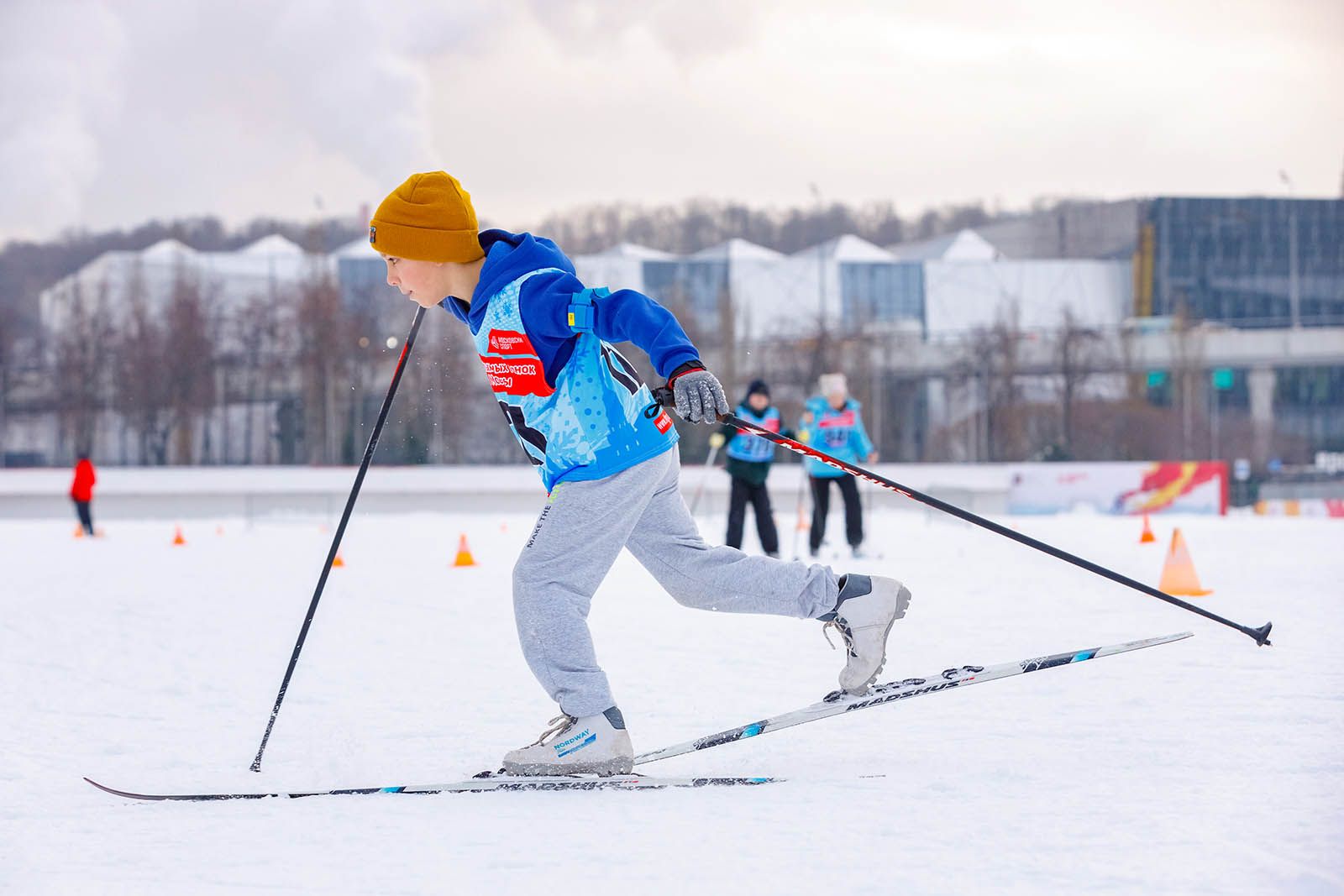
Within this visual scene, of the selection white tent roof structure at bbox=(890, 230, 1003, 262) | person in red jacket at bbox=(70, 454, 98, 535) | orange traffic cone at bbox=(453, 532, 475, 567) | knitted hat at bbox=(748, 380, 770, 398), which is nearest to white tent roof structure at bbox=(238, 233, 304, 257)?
white tent roof structure at bbox=(890, 230, 1003, 262)

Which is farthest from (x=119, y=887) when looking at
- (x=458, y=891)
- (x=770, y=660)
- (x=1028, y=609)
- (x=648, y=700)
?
(x=1028, y=609)

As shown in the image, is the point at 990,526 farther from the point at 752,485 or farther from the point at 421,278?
the point at 752,485

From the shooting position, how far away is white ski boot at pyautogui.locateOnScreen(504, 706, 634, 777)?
9.90ft

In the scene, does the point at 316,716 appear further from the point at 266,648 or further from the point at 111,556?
the point at 111,556

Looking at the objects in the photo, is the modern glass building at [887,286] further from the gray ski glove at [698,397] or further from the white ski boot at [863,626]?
the gray ski glove at [698,397]

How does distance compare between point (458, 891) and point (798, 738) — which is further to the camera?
point (798, 738)

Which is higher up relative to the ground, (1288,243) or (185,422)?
(1288,243)

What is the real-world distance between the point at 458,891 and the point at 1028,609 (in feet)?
16.5

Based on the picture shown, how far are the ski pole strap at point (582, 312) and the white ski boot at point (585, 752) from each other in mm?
906

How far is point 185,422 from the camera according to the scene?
38.0 meters

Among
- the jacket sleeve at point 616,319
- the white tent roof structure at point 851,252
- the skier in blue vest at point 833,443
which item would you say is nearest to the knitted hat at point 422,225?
the jacket sleeve at point 616,319

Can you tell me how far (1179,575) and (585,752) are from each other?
17.1 ft

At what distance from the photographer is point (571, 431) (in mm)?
3059

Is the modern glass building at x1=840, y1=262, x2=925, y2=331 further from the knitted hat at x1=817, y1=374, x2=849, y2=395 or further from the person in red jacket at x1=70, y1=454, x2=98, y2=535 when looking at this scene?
the knitted hat at x1=817, y1=374, x2=849, y2=395
